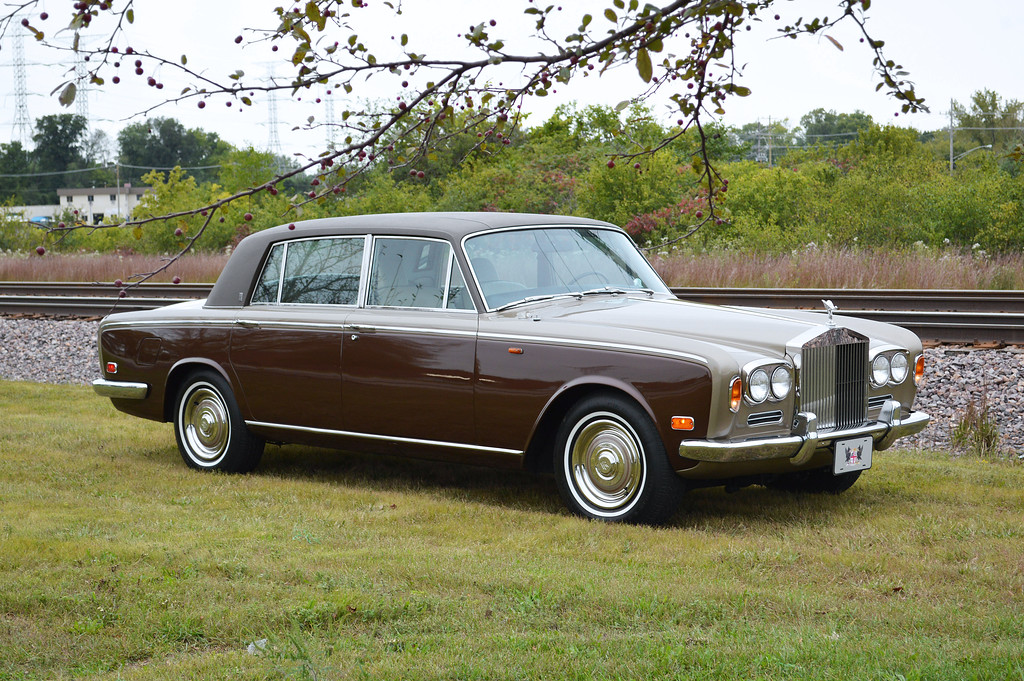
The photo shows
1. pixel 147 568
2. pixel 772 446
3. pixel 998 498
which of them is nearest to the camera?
pixel 147 568

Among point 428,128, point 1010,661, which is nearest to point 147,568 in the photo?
point 428,128

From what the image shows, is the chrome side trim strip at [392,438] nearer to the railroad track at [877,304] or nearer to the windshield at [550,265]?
the windshield at [550,265]

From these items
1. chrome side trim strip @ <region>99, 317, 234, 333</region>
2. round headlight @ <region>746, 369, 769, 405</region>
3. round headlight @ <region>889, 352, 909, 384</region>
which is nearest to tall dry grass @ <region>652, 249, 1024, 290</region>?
round headlight @ <region>889, 352, 909, 384</region>

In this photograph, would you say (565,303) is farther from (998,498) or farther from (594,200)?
(594,200)

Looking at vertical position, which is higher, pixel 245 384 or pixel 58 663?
pixel 245 384

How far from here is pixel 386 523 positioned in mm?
5812

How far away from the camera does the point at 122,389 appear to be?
7953mm

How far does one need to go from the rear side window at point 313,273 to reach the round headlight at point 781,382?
271cm

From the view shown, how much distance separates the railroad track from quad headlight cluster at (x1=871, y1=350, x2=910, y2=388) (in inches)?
172

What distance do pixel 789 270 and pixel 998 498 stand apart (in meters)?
12.2

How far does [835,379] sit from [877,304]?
28.4 ft

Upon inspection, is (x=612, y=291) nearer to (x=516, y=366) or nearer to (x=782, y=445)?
(x=516, y=366)

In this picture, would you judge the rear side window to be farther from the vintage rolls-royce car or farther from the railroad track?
the railroad track

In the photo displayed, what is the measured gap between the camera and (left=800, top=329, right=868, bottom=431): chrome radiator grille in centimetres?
571
